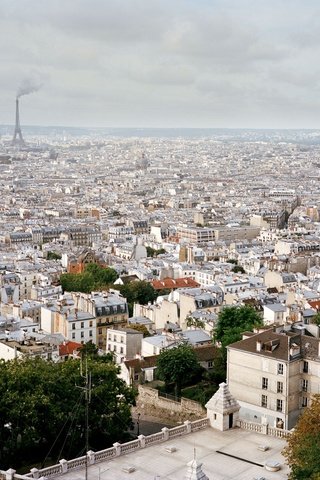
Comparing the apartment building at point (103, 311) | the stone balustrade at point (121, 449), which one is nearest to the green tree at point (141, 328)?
the apartment building at point (103, 311)

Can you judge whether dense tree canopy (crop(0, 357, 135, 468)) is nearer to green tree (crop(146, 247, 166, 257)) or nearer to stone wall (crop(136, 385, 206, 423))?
stone wall (crop(136, 385, 206, 423))

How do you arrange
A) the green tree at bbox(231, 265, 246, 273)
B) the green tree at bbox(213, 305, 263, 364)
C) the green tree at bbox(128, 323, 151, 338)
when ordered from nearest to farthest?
1. the green tree at bbox(213, 305, 263, 364)
2. the green tree at bbox(128, 323, 151, 338)
3. the green tree at bbox(231, 265, 246, 273)

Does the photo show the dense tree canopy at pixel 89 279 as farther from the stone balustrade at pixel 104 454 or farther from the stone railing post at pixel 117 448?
the stone railing post at pixel 117 448

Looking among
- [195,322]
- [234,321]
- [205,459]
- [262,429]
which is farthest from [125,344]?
[205,459]

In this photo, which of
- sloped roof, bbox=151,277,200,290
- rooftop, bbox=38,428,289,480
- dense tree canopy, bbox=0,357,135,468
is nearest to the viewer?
rooftop, bbox=38,428,289,480

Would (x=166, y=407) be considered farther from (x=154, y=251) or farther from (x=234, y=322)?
(x=154, y=251)

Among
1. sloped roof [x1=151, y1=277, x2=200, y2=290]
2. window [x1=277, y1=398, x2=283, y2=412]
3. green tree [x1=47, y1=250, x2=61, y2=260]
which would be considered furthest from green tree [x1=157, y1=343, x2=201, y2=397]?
green tree [x1=47, y1=250, x2=61, y2=260]

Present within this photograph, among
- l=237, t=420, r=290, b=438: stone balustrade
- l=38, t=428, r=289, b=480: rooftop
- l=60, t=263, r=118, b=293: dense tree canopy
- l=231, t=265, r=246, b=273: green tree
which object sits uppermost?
l=237, t=420, r=290, b=438: stone balustrade
